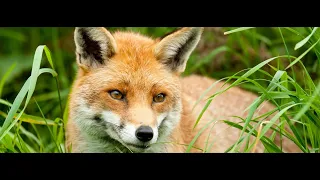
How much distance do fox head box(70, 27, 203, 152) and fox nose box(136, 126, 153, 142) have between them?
0.15 feet

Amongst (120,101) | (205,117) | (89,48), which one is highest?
(89,48)

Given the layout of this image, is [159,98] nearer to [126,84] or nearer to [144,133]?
[126,84]

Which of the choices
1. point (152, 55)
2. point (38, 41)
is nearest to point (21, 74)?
point (38, 41)

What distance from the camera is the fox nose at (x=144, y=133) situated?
13.5ft

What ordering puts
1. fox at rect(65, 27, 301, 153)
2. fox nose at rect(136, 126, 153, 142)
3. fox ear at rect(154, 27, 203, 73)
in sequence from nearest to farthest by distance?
fox nose at rect(136, 126, 153, 142)
fox at rect(65, 27, 301, 153)
fox ear at rect(154, 27, 203, 73)

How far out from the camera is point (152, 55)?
15.6ft

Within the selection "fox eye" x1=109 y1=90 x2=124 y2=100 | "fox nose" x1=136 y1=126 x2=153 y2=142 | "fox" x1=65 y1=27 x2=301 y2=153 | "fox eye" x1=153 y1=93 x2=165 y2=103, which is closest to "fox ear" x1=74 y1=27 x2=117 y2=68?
"fox" x1=65 y1=27 x2=301 y2=153

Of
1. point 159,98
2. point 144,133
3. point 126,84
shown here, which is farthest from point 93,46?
point 144,133

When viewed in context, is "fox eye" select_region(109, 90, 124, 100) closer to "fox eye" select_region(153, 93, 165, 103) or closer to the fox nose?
"fox eye" select_region(153, 93, 165, 103)

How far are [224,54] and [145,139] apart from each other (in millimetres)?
3491

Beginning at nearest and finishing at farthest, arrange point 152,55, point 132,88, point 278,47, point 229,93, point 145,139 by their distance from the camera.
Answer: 1. point 145,139
2. point 132,88
3. point 152,55
4. point 229,93
5. point 278,47

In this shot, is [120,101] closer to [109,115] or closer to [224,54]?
[109,115]

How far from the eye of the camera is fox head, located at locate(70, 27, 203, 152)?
4333mm

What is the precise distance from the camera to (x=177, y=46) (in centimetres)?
477
